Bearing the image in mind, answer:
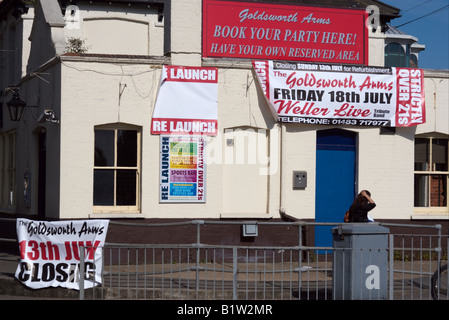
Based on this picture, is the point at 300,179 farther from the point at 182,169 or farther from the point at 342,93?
the point at 182,169

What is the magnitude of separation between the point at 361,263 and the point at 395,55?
2741 centimetres

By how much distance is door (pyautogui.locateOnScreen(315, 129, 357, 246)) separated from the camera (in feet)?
60.0

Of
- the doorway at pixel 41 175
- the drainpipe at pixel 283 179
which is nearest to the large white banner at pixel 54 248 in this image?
the drainpipe at pixel 283 179

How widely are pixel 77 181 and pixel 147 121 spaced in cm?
187

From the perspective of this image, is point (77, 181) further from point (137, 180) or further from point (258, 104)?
point (258, 104)

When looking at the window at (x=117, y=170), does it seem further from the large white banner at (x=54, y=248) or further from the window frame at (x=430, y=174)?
the window frame at (x=430, y=174)

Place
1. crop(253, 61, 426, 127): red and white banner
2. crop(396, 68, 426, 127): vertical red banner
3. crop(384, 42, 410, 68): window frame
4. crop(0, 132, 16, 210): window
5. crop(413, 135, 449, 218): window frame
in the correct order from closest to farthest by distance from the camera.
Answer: crop(253, 61, 426, 127): red and white banner, crop(396, 68, 426, 127): vertical red banner, crop(413, 135, 449, 218): window frame, crop(0, 132, 16, 210): window, crop(384, 42, 410, 68): window frame

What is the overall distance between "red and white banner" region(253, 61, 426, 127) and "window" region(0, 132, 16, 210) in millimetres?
8213

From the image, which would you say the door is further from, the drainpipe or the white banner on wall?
the white banner on wall

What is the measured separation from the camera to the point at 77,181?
16953mm

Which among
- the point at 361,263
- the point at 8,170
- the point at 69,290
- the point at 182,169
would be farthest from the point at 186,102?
the point at 8,170

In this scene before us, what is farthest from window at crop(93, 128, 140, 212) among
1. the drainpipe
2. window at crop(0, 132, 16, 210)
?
window at crop(0, 132, 16, 210)

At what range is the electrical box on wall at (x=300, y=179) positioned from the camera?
1789 cm
